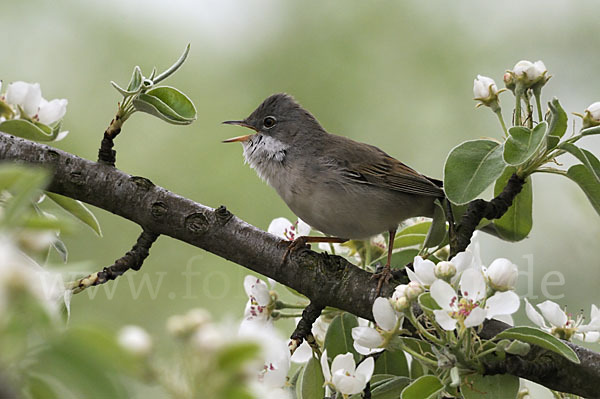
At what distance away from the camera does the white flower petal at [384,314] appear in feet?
6.60

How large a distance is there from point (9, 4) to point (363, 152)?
4.74 m

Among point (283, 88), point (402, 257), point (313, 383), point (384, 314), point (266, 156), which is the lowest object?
point (313, 383)

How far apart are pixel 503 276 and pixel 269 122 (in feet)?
8.73

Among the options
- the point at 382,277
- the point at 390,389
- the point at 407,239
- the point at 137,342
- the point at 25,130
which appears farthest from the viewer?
the point at 407,239

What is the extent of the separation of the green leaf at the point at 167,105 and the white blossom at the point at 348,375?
104 centimetres

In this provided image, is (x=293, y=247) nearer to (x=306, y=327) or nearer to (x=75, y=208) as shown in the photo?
(x=306, y=327)

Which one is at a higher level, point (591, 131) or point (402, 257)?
point (591, 131)

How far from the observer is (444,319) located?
1839 mm

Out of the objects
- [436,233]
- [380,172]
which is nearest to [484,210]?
[436,233]

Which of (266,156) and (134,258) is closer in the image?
(134,258)

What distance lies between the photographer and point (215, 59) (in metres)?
6.73

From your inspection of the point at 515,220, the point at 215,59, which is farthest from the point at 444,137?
the point at 515,220

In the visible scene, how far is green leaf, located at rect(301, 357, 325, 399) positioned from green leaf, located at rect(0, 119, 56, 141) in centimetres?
135

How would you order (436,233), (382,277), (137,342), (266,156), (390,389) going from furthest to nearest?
1. (266,156)
2. (436,233)
3. (382,277)
4. (390,389)
5. (137,342)
